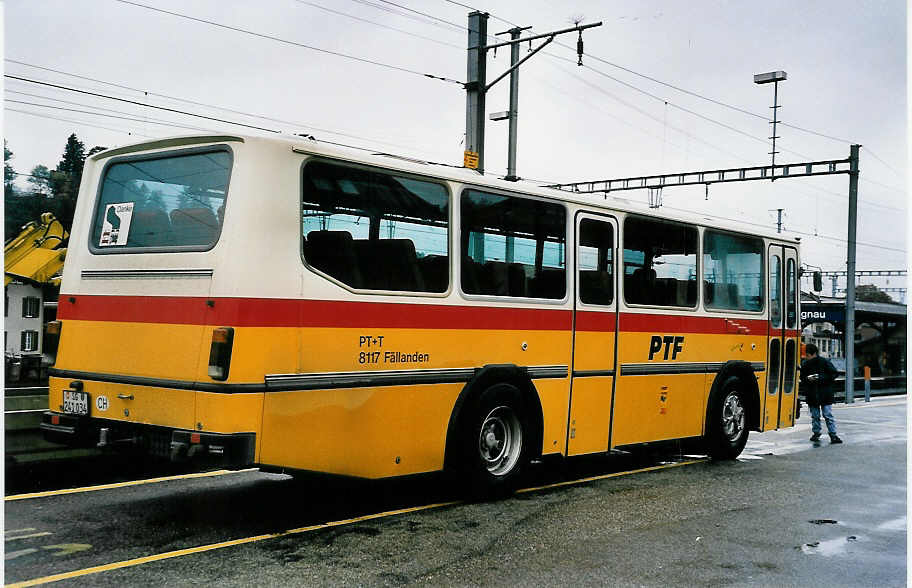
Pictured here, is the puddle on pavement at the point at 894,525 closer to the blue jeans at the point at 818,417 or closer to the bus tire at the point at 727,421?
the bus tire at the point at 727,421

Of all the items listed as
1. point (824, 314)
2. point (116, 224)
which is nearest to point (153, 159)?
point (116, 224)

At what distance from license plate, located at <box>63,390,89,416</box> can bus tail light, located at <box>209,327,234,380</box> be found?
149cm

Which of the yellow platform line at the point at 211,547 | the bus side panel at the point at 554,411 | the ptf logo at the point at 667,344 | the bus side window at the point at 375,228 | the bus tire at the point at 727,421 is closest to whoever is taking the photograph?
the yellow platform line at the point at 211,547

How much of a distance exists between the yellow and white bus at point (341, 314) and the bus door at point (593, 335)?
2 cm

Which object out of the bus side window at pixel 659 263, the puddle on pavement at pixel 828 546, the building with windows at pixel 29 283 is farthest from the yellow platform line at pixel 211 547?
the building with windows at pixel 29 283

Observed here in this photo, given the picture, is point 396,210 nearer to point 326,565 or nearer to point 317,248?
point 317,248

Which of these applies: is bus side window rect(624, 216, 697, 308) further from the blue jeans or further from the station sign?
the station sign

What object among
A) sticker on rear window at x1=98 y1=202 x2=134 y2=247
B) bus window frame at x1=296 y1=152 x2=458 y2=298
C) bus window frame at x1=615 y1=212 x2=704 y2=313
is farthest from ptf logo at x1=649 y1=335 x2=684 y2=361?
sticker on rear window at x1=98 y1=202 x2=134 y2=247

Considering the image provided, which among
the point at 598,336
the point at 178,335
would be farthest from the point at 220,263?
the point at 598,336

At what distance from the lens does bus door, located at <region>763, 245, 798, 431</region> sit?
13.1m

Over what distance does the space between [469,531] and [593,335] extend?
3.28 metres

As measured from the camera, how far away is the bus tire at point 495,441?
8.38m

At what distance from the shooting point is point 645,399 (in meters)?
10.7

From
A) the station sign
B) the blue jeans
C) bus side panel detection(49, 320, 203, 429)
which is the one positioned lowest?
the blue jeans
